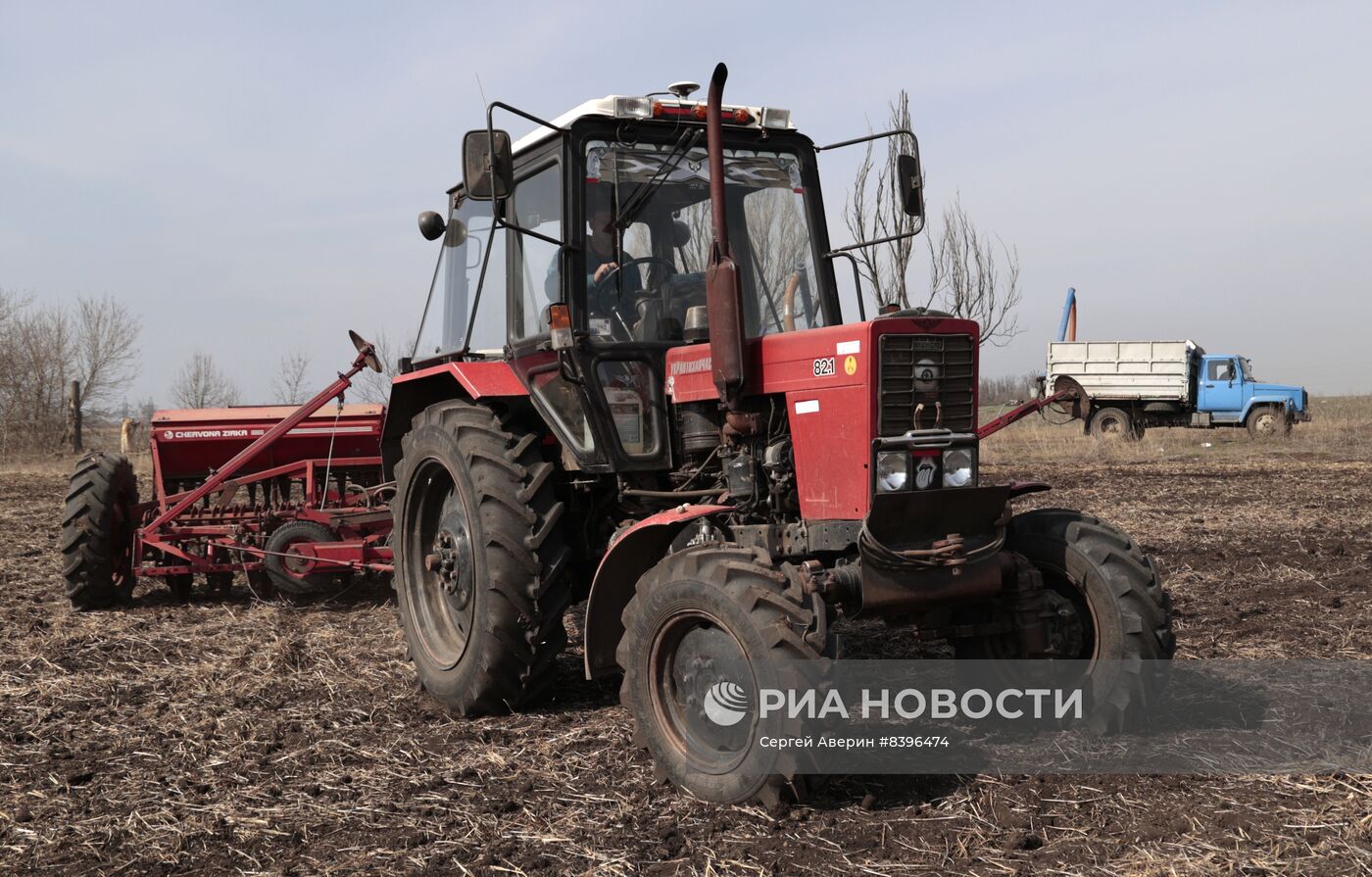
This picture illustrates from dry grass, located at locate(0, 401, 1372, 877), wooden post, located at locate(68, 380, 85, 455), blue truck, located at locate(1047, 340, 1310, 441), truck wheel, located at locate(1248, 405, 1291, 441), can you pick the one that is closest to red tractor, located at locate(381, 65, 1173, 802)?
dry grass, located at locate(0, 401, 1372, 877)

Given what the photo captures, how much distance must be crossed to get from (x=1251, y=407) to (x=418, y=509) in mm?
26441

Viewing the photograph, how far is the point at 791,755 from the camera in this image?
Result: 11.8 feet

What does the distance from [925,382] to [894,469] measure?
37cm

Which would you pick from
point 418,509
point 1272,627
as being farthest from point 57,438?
point 1272,627

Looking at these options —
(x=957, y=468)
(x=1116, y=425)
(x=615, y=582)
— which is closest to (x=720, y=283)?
(x=957, y=468)

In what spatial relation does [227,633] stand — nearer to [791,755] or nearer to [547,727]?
[547,727]

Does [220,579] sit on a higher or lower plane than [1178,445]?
lower

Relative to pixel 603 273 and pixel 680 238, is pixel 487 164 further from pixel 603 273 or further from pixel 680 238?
pixel 680 238

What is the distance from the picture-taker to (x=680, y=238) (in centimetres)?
529

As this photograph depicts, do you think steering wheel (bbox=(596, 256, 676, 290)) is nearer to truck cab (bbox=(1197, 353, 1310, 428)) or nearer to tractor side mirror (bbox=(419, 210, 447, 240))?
tractor side mirror (bbox=(419, 210, 447, 240))

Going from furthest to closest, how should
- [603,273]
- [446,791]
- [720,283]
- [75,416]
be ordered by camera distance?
[75,416] → [603,273] → [720,283] → [446,791]

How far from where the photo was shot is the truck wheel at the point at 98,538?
7.63 metres

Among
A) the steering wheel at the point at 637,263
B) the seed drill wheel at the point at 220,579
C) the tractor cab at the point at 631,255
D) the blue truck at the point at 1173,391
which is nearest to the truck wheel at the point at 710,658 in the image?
the tractor cab at the point at 631,255

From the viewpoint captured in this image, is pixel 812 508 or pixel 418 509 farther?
pixel 418 509
